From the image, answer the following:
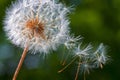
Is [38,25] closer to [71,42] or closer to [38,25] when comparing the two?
[38,25]

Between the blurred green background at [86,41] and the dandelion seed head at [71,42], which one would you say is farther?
the blurred green background at [86,41]

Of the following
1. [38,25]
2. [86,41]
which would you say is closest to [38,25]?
[38,25]

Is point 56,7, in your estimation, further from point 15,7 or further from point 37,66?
point 37,66

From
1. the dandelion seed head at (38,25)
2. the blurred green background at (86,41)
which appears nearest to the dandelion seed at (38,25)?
the dandelion seed head at (38,25)

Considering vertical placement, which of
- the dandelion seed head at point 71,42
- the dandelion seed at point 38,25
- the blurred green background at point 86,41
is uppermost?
the blurred green background at point 86,41

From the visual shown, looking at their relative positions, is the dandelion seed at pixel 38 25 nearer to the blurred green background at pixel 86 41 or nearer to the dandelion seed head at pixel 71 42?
the dandelion seed head at pixel 71 42

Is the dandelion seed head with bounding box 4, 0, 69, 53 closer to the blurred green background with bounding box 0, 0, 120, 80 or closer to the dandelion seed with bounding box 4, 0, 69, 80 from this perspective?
the dandelion seed with bounding box 4, 0, 69, 80
